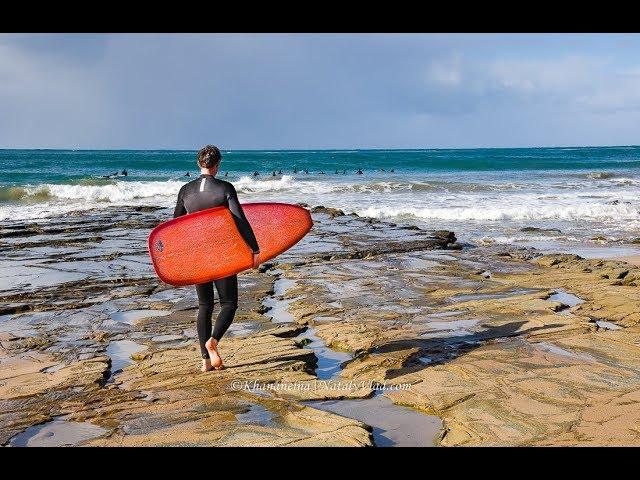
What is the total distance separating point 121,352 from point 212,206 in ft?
6.71

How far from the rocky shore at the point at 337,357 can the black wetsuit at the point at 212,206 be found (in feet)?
1.35

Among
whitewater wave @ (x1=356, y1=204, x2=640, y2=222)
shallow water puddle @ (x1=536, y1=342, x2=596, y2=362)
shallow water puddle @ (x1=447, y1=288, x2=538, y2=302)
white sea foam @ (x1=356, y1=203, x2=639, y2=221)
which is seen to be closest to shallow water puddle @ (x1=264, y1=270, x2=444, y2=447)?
shallow water puddle @ (x1=536, y1=342, x2=596, y2=362)

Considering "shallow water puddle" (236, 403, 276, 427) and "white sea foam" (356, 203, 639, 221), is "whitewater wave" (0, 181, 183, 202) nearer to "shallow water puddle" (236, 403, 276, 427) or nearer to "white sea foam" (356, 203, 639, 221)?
"white sea foam" (356, 203, 639, 221)

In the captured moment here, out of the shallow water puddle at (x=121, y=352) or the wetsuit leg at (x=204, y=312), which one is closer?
the wetsuit leg at (x=204, y=312)

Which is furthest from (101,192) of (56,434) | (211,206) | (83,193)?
(56,434)

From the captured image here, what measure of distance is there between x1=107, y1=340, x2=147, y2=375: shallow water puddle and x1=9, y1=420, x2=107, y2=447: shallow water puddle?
1268mm

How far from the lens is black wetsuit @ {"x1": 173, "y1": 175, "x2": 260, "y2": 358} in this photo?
211 inches

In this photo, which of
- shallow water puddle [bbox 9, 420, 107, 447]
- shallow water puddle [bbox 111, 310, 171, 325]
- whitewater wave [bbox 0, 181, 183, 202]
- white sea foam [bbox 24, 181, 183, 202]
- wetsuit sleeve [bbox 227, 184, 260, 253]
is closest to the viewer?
shallow water puddle [bbox 9, 420, 107, 447]

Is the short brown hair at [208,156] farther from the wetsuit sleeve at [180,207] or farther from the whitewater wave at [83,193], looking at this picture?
the whitewater wave at [83,193]

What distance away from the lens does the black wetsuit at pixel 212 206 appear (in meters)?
5.37

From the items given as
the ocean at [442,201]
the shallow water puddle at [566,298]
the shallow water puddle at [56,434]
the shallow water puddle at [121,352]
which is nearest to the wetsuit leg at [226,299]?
the shallow water puddle at [121,352]

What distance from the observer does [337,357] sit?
6227 mm
